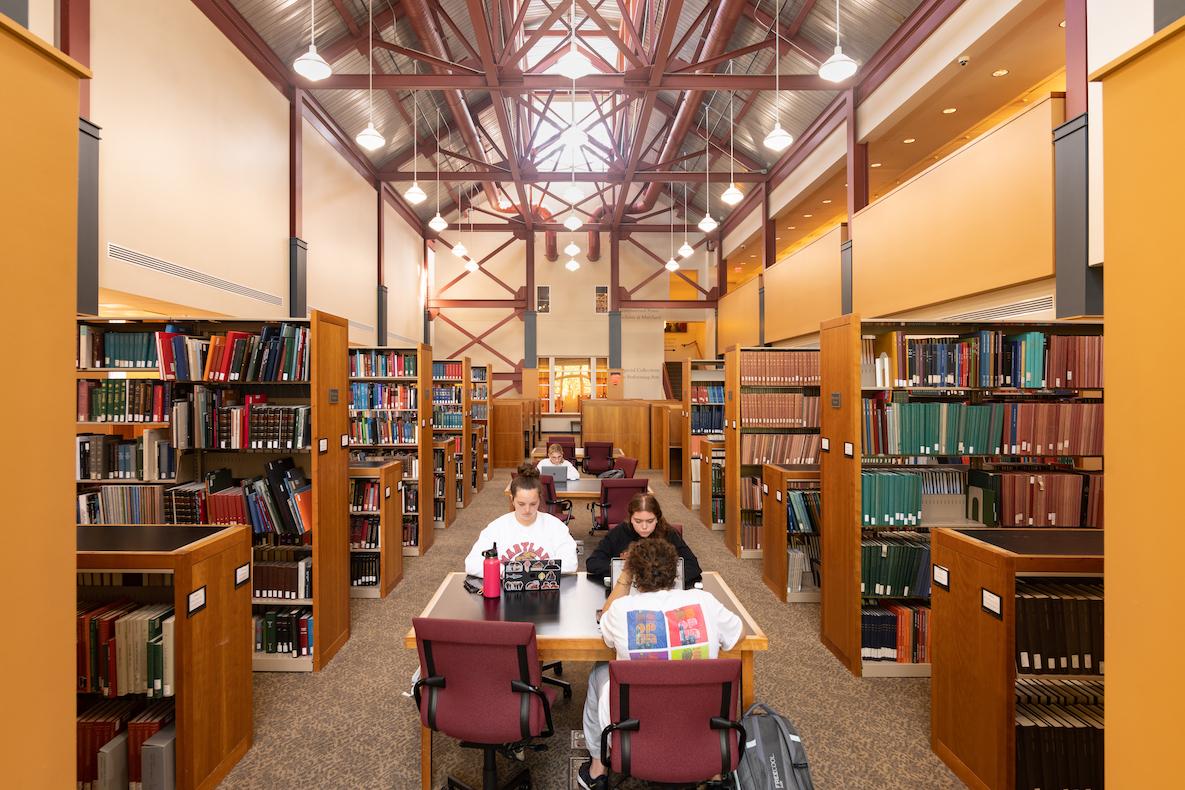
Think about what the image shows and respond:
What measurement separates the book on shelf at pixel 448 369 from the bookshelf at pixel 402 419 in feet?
6.72

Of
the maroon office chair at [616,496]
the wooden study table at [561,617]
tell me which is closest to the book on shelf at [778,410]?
the maroon office chair at [616,496]

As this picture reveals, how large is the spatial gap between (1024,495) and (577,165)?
12449mm

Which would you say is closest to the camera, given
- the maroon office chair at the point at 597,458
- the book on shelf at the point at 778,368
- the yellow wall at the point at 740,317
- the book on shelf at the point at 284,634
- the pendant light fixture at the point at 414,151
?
the book on shelf at the point at 284,634

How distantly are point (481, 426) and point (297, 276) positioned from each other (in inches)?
166

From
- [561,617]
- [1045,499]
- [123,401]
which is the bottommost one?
[561,617]

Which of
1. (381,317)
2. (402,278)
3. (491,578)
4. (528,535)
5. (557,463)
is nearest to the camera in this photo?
(491,578)

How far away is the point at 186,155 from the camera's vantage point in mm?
5582

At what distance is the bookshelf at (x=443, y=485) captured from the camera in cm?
732

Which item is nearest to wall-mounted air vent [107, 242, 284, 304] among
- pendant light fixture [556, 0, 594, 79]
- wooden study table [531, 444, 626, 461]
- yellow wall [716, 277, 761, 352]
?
wooden study table [531, 444, 626, 461]

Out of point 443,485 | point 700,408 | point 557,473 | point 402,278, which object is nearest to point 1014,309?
point 700,408

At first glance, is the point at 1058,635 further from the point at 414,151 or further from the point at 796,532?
the point at 414,151

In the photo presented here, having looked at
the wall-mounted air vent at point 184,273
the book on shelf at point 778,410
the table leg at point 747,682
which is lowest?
the table leg at point 747,682
